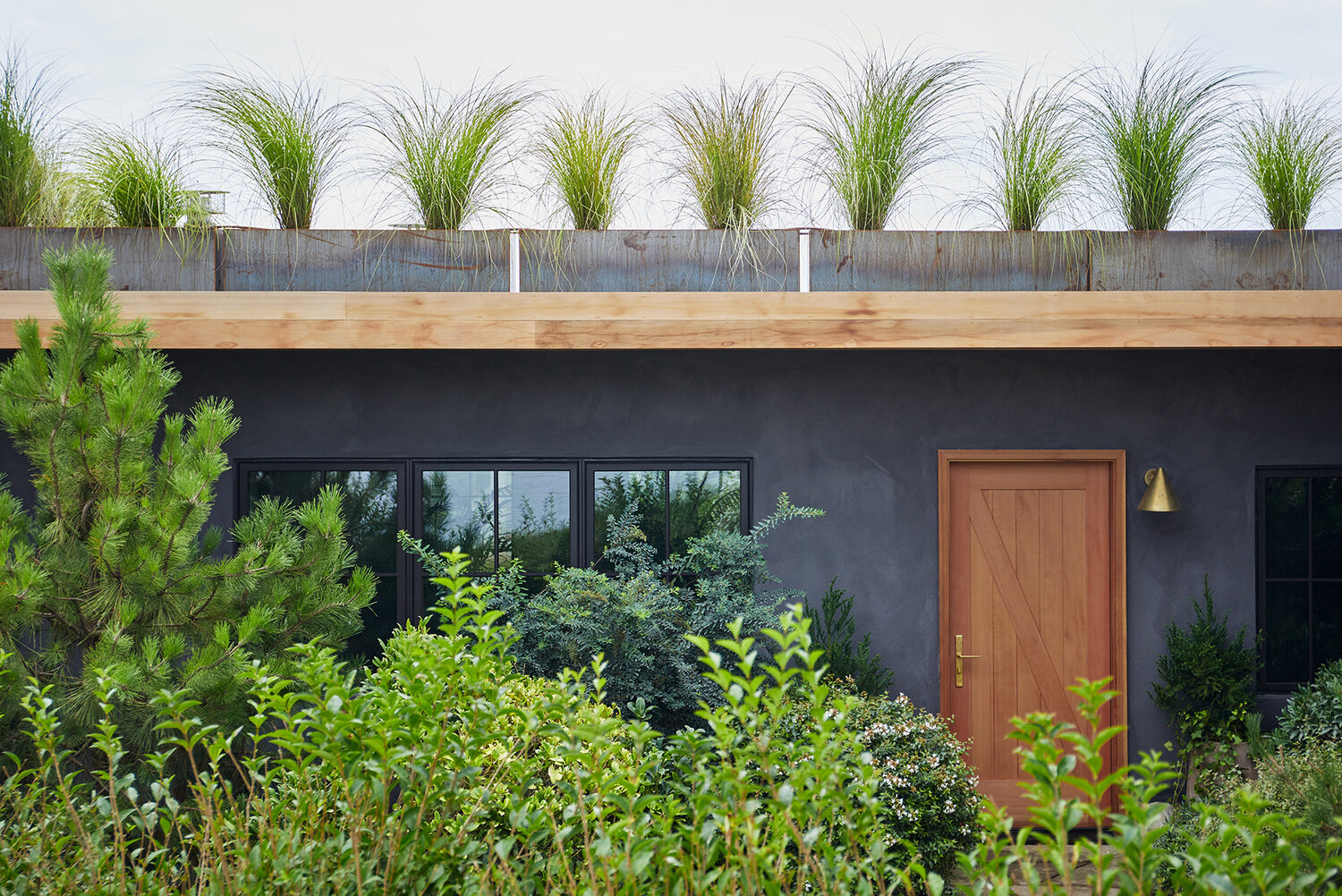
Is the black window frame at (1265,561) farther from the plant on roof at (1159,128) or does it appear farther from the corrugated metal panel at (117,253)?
the corrugated metal panel at (117,253)

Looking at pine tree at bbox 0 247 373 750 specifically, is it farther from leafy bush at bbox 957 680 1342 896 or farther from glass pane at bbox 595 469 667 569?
leafy bush at bbox 957 680 1342 896

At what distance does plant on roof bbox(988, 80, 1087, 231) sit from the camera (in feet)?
12.1

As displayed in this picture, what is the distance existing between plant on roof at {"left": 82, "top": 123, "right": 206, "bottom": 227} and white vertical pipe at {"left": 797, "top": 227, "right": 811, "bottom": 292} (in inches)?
106

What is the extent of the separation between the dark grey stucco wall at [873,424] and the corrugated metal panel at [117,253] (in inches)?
16.0

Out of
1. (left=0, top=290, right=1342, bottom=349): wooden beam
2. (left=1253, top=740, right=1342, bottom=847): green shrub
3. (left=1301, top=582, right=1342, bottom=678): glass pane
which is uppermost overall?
(left=0, top=290, right=1342, bottom=349): wooden beam

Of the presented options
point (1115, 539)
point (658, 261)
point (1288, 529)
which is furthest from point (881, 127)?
point (1288, 529)

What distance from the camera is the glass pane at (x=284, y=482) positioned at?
12.8 feet

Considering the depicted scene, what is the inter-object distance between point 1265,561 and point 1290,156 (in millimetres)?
1892

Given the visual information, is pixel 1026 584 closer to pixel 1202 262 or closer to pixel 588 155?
pixel 1202 262

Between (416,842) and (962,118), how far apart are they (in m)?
3.65

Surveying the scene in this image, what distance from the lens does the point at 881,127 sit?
145 inches

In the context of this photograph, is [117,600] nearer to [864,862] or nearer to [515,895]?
[515,895]

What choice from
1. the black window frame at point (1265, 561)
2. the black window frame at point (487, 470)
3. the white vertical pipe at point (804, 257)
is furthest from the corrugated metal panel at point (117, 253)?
the black window frame at point (1265, 561)

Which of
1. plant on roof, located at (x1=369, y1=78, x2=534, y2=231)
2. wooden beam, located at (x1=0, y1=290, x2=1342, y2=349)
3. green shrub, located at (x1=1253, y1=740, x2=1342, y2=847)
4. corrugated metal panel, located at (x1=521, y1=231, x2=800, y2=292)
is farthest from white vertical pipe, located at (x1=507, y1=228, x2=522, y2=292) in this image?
green shrub, located at (x1=1253, y1=740, x2=1342, y2=847)
